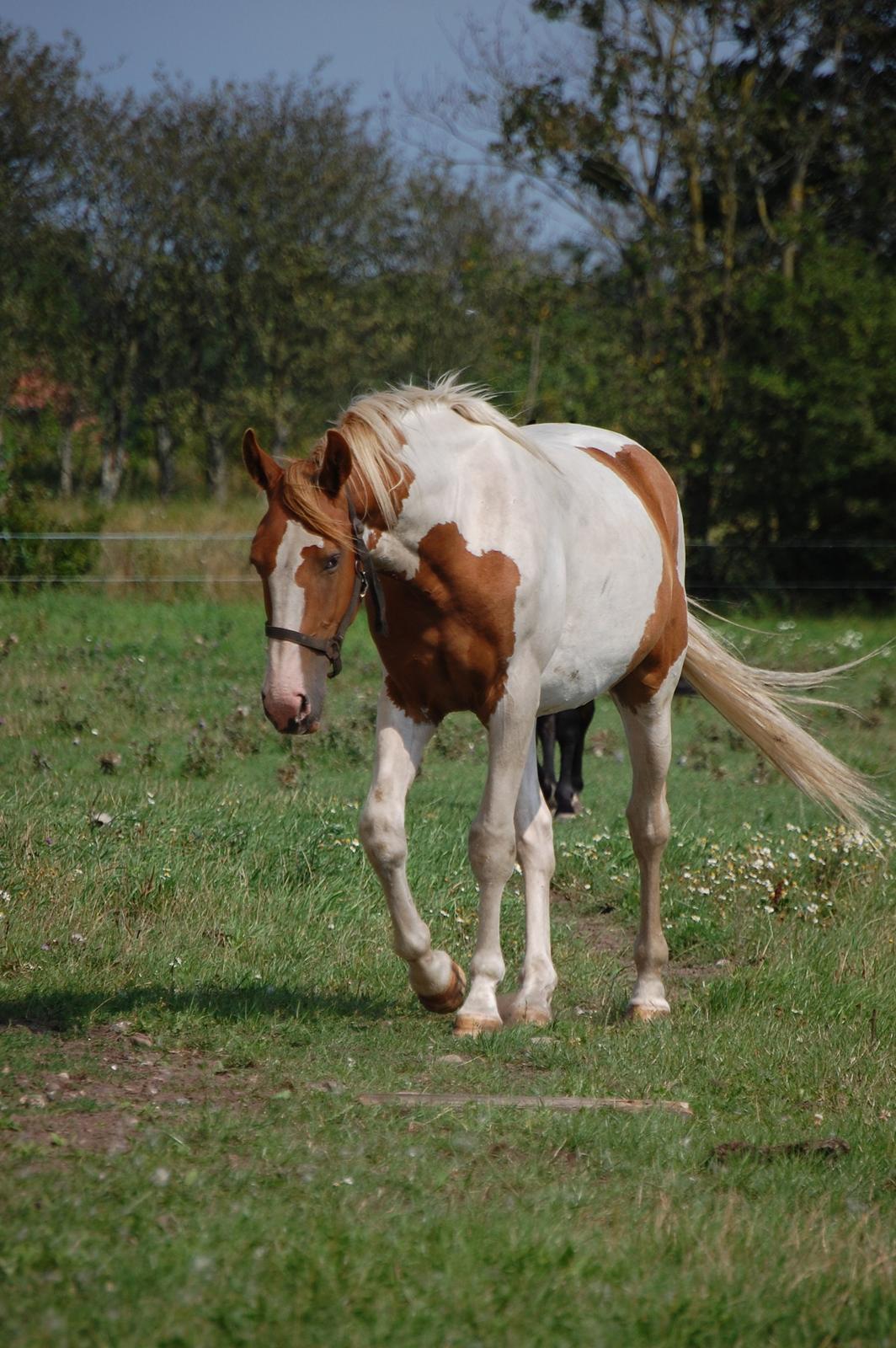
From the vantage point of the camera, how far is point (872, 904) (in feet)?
22.9

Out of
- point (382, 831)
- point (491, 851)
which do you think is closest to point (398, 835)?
point (382, 831)

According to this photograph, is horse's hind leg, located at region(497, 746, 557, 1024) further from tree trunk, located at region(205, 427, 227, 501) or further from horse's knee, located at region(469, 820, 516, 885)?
tree trunk, located at region(205, 427, 227, 501)

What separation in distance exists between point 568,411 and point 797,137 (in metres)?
6.25

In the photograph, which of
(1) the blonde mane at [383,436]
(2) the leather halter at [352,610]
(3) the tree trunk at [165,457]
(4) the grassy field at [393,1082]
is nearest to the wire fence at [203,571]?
(4) the grassy field at [393,1082]

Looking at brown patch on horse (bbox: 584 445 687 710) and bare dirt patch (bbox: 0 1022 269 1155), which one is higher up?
brown patch on horse (bbox: 584 445 687 710)

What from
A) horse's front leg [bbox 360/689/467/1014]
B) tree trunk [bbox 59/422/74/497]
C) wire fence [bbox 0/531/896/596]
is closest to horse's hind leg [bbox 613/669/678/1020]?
horse's front leg [bbox 360/689/467/1014]

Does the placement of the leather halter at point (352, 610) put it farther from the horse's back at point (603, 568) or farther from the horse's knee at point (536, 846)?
the horse's knee at point (536, 846)

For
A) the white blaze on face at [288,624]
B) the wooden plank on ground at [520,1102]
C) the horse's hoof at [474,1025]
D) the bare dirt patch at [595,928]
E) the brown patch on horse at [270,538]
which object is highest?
the brown patch on horse at [270,538]

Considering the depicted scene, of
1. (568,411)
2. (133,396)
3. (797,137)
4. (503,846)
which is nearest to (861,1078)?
(503,846)

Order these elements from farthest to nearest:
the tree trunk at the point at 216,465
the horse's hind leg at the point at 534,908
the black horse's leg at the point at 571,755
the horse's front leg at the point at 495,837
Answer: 1. the tree trunk at the point at 216,465
2. the black horse's leg at the point at 571,755
3. the horse's hind leg at the point at 534,908
4. the horse's front leg at the point at 495,837

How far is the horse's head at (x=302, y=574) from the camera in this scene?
422 cm

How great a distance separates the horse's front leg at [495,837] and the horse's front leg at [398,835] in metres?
0.13

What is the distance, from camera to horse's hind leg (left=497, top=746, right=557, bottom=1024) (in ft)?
16.8

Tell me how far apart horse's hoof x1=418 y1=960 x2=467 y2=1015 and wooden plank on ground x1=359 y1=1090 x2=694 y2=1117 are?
2.27 feet
